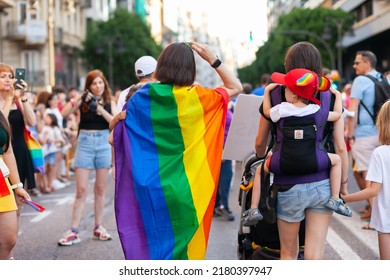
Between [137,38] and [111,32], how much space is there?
295 cm

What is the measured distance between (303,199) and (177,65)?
1186 mm

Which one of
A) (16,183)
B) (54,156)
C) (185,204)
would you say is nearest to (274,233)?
(185,204)

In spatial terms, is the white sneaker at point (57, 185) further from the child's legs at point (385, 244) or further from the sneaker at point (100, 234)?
the child's legs at point (385, 244)

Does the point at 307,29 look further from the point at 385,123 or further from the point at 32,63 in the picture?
Answer: the point at 385,123

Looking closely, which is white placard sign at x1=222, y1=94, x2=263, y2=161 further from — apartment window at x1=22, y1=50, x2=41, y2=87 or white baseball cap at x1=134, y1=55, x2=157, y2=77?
apartment window at x1=22, y1=50, x2=41, y2=87

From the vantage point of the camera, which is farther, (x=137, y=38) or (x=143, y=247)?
(x=137, y=38)

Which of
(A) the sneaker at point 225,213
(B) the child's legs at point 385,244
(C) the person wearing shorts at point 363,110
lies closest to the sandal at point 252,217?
(B) the child's legs at point 385,244

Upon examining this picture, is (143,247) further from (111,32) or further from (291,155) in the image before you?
(111,32)

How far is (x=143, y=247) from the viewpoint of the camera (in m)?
5.29

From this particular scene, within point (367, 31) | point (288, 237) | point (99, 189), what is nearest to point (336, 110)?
point (288, 237)

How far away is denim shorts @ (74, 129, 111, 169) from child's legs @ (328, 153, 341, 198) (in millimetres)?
4295

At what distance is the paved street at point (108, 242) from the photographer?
7965 millimetres

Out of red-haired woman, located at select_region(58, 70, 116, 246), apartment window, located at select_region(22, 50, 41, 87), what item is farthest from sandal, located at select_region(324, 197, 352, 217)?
apartment window, located at select_region(22, 50, 41, 87)

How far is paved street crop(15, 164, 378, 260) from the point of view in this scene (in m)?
7.96
